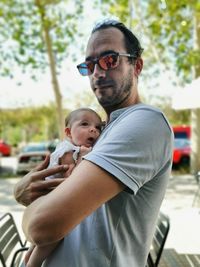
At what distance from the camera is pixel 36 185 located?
143cm

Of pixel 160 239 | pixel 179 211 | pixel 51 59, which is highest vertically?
pixel 51 59

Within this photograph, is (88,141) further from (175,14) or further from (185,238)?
(175,14)

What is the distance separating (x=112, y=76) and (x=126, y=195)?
422 millimetres

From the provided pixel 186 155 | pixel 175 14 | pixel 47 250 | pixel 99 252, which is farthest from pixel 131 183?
pixel 186 155

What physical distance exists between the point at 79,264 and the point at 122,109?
511 millimetres

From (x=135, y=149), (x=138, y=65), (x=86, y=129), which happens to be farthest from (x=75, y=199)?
(x=86, y=129)

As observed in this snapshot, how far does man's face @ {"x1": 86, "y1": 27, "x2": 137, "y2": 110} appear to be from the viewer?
1380 mm

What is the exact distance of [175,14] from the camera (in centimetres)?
1455

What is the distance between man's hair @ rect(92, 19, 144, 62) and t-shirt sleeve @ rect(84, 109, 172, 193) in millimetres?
289

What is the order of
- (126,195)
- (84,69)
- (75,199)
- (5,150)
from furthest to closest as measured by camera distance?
1. (5,150)
2. (84,69)
3. (126,195)
4. (75,199)

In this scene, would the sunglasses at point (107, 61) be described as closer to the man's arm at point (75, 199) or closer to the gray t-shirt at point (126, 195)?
the gray t-shirt at point (126, 195)

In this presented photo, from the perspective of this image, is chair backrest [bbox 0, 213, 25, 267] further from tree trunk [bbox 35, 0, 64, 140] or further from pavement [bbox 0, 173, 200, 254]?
tree trunk [bbox 35, 0, 64, 140]

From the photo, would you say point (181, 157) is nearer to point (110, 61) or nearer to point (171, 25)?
point (171, 25)

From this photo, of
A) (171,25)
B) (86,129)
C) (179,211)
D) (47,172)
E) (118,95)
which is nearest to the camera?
(118,95)
